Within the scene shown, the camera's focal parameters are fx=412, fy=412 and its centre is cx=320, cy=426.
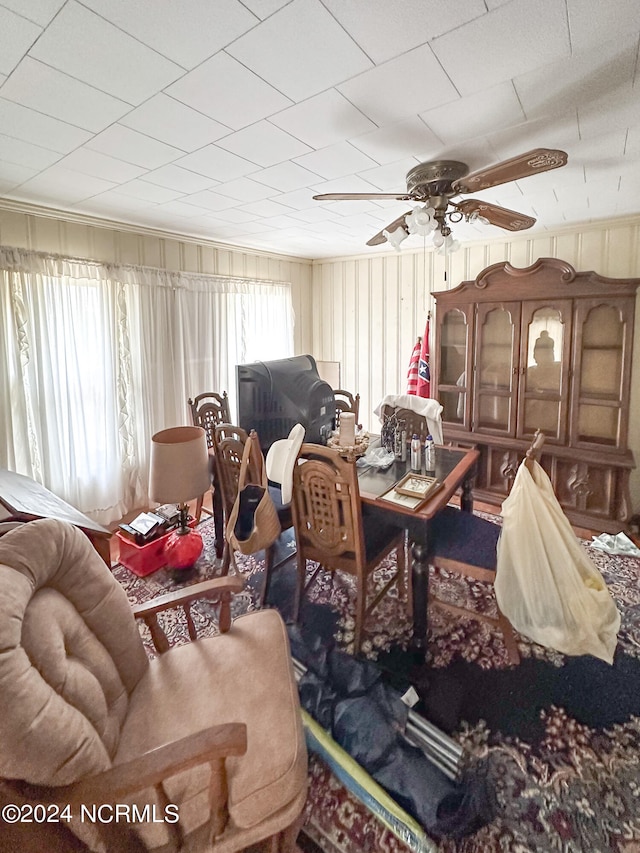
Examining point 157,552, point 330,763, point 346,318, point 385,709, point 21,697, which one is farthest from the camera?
point 346,318

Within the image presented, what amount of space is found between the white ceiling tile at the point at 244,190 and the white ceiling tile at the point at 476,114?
1.06 metres

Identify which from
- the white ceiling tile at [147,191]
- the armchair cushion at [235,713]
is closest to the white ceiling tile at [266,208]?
the white ceiling tile at [147,191]

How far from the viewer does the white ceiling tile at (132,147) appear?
5.64 ft

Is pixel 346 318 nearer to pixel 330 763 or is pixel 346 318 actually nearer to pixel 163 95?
pixel 163 95

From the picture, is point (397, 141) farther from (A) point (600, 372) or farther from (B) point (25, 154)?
(A) point (600, 372)

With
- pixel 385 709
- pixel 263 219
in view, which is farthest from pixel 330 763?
pixel 263 219

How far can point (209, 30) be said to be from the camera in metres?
1.13

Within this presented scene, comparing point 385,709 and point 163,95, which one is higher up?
point 163,95

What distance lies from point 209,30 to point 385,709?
232cm

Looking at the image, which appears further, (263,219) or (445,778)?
(263,219)

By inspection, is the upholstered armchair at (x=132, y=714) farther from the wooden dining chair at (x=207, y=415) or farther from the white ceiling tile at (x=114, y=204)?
the white ceiling tile at (x=114, y=204)

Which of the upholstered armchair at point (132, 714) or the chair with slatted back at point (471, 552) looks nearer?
the upholstered armchair at point (132, 714)

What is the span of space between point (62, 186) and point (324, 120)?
1666 millimetres

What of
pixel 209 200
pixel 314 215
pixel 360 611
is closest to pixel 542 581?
pixel 360 611
